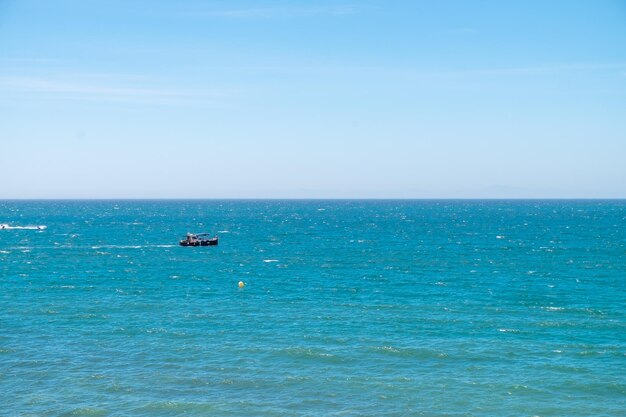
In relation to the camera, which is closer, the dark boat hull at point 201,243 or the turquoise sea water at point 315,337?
the turquoise sea water at point 315,337

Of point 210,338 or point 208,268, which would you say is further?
point 208,268

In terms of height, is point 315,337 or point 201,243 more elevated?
point 201,243

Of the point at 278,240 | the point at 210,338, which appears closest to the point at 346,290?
the point at 210,338

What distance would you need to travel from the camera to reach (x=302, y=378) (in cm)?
4262

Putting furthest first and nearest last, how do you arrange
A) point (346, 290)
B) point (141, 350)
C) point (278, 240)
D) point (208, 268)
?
point (278, 240) → point (208, 268) → point (346, 290) → point (141, 350)

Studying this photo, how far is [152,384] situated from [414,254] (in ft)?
259

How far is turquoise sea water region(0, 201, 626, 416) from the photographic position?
38.8m

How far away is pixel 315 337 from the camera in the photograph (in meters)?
52.8

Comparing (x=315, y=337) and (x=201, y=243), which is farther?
(x=201, y=243)

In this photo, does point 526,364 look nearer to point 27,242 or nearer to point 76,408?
point 76,408

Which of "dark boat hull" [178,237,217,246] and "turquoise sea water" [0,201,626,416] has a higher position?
"dark boat hull" [178,237,217,246]

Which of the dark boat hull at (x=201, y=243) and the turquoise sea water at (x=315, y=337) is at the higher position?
the dark boat hull at (x=201, y=243)

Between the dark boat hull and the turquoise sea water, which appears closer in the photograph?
the turquoise sea water

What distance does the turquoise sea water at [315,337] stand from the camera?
38750 mm
